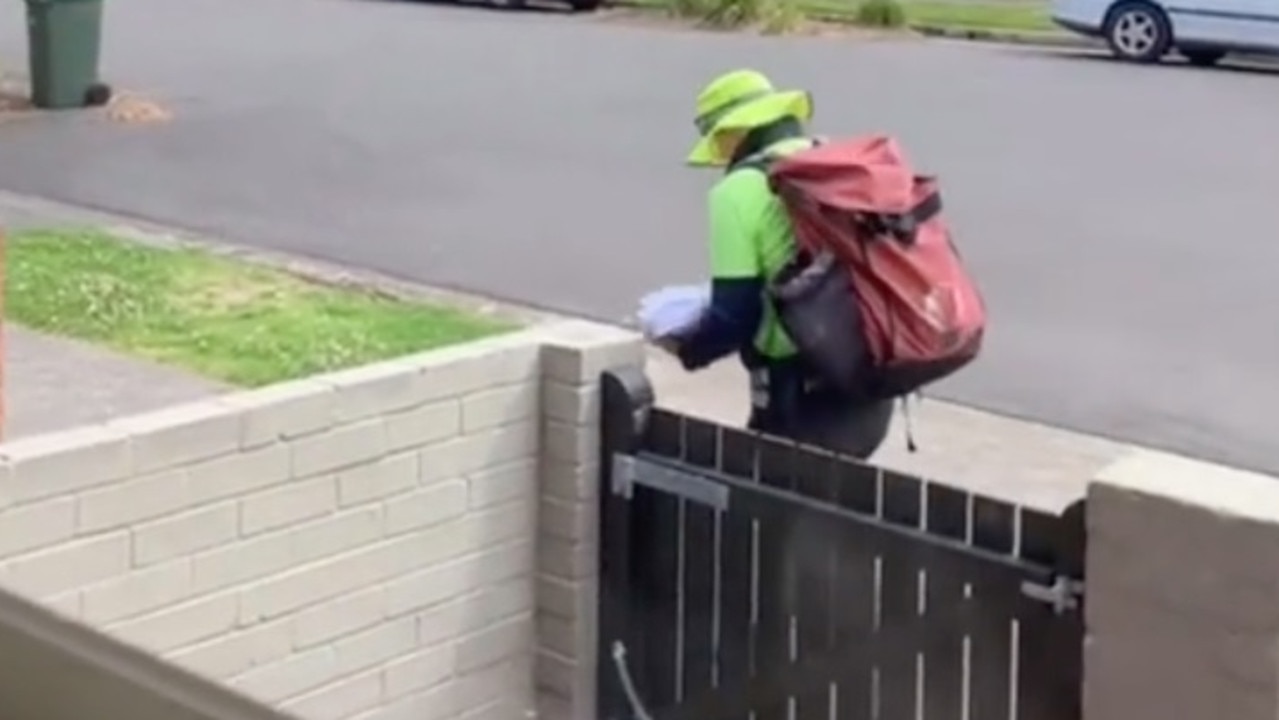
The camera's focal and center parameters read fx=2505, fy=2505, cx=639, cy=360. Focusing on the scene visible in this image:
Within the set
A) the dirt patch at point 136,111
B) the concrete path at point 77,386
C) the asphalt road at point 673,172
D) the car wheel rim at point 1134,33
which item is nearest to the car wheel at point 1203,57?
the car wheel rim at point 1134,33

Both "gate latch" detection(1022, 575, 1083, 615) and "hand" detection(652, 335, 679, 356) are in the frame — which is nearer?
"gate latch" detection(1022, 575, 1083, 615)

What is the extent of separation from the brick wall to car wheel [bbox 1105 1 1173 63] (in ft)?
68.6

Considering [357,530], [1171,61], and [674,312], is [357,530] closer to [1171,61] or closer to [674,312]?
[674,312]

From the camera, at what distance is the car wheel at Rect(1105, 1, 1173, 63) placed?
26125 mm

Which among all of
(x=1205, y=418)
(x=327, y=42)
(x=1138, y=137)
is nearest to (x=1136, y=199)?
(x=1138, y=137)

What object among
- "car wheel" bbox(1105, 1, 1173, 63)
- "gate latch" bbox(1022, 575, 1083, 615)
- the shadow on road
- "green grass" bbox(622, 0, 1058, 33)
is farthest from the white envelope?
"green grass" bbox(622, 0, 1058, 33)

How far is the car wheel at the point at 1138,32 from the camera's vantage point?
85.7ft

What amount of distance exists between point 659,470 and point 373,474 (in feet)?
2.15

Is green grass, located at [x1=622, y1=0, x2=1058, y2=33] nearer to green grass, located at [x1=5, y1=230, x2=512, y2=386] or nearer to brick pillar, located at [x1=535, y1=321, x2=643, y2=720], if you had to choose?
green grass, located at [x1=5, y1=230, x2=512, y2=386]

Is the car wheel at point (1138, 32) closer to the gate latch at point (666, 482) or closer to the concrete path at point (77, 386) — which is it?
the concrete path at point (77, 386)

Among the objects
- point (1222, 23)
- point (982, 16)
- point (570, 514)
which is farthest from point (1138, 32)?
point (570, 514)

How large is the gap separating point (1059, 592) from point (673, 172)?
12391 mm

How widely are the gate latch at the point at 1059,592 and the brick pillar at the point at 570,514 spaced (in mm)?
1331

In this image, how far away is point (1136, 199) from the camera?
16422 mm
